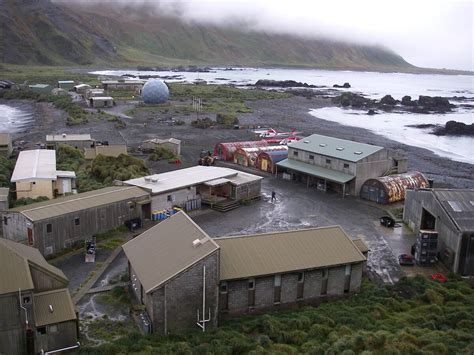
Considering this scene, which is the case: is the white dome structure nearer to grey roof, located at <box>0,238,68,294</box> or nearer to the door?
the door

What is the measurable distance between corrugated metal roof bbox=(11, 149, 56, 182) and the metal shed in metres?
26.5

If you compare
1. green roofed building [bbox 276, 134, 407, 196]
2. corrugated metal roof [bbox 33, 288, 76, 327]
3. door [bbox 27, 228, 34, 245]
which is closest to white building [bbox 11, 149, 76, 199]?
door [bbox 27, 228, 34, 245]

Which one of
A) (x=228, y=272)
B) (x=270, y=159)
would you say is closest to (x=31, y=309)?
(x=228, y=272)

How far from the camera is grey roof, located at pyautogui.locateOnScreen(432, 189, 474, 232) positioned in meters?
30.0

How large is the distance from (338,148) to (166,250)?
28.8 metres

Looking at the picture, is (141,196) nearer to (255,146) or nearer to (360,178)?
(360,178)

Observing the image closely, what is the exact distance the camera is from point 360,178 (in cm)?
4597

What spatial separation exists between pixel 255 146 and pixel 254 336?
39.2 meters

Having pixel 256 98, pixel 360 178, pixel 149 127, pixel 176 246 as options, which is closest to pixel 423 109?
pixel 256 98

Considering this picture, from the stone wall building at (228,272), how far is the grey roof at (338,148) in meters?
20.5

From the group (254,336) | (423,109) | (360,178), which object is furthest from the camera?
→ (423,109)

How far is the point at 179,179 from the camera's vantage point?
41.9m

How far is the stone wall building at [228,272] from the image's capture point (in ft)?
71.9

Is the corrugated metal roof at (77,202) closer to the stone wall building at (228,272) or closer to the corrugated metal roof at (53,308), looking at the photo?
the stone wall building at (228,272)
